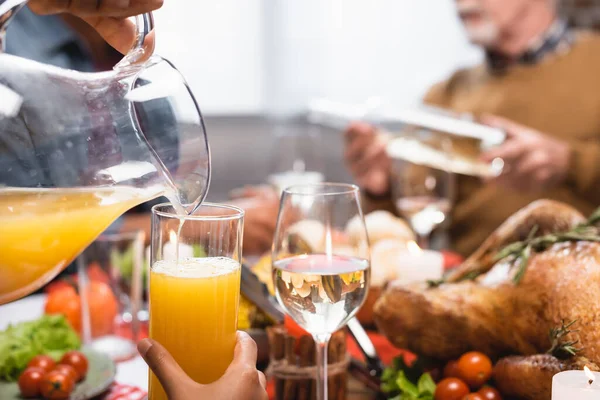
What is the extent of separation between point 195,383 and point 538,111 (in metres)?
2.52

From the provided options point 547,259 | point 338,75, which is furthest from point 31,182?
point 338,75

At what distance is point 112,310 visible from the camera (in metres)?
1.33

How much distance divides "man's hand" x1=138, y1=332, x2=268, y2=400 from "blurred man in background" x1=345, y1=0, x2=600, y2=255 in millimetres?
1919

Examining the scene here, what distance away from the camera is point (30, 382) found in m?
1.03

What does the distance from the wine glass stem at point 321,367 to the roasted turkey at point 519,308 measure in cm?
21

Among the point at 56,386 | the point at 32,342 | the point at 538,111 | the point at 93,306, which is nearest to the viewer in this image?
the point at 56,386

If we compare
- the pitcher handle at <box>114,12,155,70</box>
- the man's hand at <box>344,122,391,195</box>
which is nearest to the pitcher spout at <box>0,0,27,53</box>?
the pitcher handle at <box>114,12,155,70</box>

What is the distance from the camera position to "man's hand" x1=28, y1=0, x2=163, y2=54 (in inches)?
30.8

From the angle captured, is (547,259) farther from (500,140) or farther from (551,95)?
(551,95)

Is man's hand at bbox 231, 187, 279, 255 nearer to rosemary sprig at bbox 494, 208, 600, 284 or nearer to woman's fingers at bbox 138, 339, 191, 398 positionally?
rosemary sprig at bbox 494, 208, 600, 284

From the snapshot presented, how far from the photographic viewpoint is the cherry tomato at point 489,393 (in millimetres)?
942

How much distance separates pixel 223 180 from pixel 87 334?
10.8 ft

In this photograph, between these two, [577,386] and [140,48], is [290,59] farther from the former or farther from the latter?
Result: [577,386]

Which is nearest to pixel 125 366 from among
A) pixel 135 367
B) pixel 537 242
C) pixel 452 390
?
pixel 135 367
